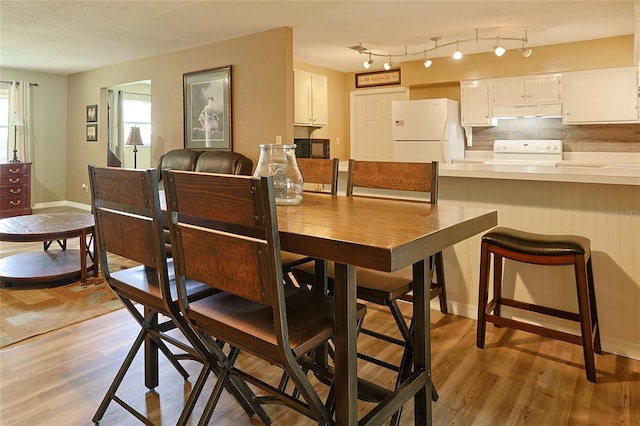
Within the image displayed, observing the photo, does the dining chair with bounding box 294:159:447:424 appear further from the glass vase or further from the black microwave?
the black microwave

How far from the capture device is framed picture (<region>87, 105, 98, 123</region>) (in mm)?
Answer: 7242

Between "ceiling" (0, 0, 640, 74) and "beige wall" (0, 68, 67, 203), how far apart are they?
1.74 m

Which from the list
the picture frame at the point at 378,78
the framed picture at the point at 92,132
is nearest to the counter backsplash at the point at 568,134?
the picture frame at the point at 378,78

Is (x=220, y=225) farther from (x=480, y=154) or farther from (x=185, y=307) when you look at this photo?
(x=480, y=154)

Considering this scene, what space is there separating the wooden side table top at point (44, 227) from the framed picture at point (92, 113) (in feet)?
12.4

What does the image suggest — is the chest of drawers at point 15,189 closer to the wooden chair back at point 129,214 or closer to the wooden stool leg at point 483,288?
the wooden chair back at point 129,214

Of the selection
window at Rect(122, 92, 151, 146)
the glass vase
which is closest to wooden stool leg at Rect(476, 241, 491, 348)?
the glass vase

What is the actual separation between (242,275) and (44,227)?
3153 millimetres

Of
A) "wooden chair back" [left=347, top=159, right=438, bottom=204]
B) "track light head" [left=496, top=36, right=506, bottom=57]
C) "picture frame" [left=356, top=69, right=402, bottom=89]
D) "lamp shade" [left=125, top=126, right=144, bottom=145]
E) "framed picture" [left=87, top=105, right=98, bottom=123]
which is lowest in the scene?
"wooden chair back" [left=347, top=159, right=438, bottom=204]

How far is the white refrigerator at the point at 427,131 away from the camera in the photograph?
5.89 m

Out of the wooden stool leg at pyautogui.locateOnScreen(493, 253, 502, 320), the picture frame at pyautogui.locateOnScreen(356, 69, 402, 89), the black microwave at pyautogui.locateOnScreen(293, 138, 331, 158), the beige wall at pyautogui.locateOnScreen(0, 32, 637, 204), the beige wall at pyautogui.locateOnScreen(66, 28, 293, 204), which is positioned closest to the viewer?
the wooden stool leg at pyautogui.locateOnScreen(493, 253, 502, 320)

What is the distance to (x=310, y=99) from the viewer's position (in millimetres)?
6469

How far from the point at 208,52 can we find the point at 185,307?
4666mm

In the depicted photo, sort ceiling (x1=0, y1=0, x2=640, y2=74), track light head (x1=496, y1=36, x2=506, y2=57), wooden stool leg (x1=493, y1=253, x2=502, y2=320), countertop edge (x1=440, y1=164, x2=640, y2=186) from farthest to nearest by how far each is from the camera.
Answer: track light head (x1=496, y1=36, x2=506, y2=57) < ceiling (x1=0, y1=0, x2=640, y2=74) < wooden stool leg (x1=493, y1=253, x2=502, y2=320) < countertop edge (x1=440, y1=164, x2=640, y2=186)
